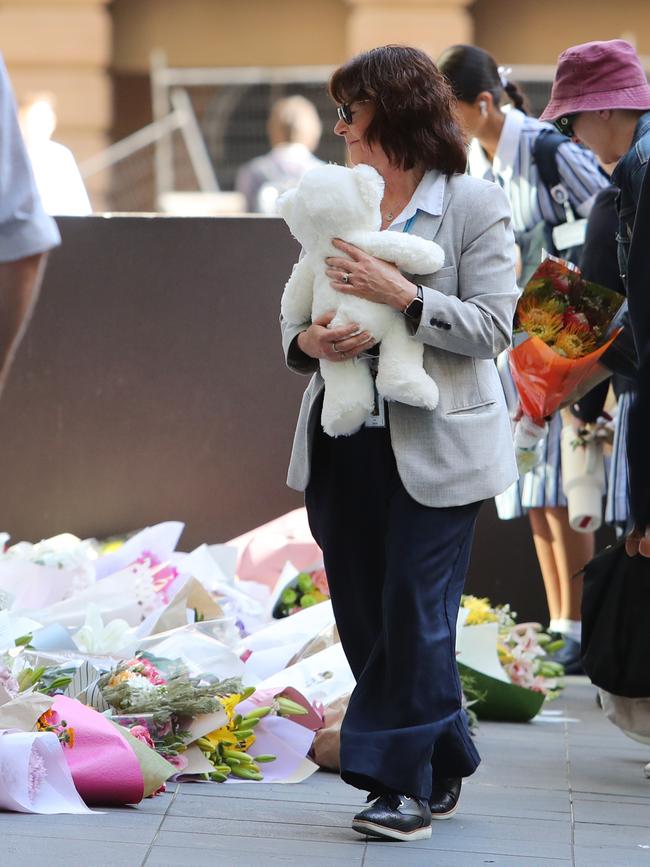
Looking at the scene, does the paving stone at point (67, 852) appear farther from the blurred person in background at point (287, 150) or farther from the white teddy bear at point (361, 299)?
the blurred person in background at point (287, 150)

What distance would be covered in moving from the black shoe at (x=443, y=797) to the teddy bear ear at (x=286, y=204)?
4.49ft

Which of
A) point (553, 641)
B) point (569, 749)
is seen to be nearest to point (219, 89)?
point (553, 641)

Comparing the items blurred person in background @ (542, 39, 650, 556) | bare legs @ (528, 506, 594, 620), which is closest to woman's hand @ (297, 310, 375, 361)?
blurred person in background @ (542, 39, 650, 556)

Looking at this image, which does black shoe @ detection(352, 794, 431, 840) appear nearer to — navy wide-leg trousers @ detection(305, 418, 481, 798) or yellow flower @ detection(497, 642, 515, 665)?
navy wide-leg trousers @ detection(305, 418, 481, 798)

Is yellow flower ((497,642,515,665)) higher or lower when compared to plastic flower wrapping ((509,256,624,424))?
lower

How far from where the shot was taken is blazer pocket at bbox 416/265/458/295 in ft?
12.0

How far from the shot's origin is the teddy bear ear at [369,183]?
353 cm

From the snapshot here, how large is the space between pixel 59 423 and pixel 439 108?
12.2ft

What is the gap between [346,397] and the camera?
3.56m

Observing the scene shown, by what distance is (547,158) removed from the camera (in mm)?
6086

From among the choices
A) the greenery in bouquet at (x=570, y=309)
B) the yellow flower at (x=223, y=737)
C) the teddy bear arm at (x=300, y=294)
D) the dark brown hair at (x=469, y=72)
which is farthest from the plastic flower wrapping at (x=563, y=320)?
the dark brown hair at (x=469, y=72)

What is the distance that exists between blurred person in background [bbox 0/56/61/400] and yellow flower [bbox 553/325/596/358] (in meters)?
2.40

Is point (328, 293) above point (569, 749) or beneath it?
above

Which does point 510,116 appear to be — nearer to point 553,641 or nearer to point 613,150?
point 613,150
